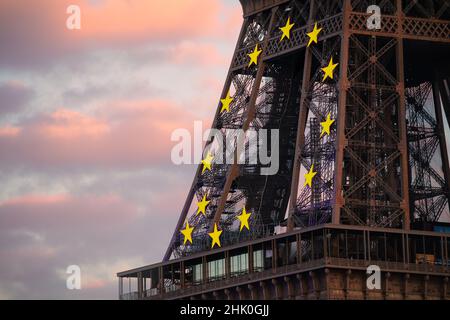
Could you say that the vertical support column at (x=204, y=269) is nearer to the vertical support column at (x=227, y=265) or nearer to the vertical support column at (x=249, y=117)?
the vertical support column at (x=227, y=265)

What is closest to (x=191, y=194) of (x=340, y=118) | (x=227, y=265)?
(x=227, y=265)

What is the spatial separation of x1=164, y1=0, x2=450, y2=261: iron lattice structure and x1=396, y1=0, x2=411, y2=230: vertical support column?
0.06m

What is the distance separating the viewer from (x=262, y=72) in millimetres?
159500

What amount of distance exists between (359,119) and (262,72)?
1115cm

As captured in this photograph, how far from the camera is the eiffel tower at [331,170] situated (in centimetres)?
14438

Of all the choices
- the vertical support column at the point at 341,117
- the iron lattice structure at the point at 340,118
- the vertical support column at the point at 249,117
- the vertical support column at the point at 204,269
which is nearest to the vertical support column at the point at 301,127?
the iron lattice structure at the point at 340,118

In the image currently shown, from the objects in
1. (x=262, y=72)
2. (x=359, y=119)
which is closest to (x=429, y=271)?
(x=359, y=119)

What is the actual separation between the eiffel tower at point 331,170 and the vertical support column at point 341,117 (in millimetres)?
61

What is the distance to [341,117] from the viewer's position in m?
148

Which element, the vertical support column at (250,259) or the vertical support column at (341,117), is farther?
the vertical support column at (250,259)

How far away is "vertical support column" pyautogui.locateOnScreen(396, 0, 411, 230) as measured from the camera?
147 m

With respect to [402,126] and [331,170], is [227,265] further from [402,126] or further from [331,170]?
[402,126]

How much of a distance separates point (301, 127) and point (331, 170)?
15.1ft
